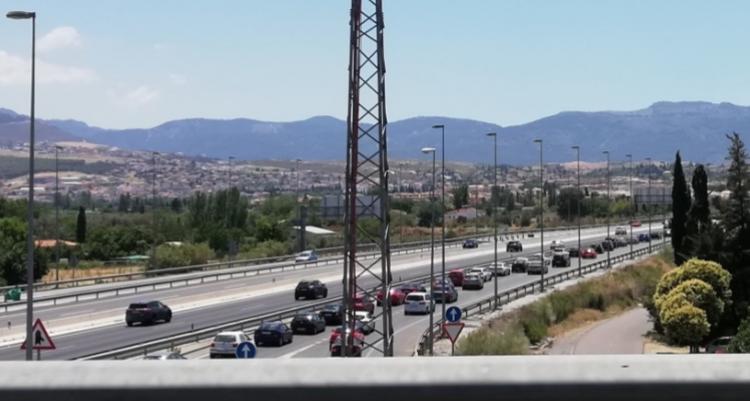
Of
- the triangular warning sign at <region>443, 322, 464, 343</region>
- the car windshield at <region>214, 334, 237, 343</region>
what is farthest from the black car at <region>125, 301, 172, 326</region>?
the triangular warning sign at <region>443, 322, 464, 343</region>

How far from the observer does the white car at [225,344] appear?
1238 inches

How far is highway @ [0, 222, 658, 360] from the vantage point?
3553 cm

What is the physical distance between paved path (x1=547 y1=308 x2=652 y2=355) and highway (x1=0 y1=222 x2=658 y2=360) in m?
5.87

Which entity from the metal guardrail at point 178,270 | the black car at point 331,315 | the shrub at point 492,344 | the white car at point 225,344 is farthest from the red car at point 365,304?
the metal guardrail at point 178,270

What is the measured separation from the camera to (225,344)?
31797mm

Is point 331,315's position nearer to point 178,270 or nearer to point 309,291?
point 309,291

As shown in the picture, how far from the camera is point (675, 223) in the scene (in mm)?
59750

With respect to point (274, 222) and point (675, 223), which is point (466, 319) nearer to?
point (675, 223)

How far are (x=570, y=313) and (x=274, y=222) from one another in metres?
55.6

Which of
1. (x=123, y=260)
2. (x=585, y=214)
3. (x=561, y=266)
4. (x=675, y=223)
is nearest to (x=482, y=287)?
(x=675, y=223)

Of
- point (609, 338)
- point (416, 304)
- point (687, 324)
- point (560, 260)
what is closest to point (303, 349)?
point (609, 338)

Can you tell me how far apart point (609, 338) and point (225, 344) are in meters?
17.4

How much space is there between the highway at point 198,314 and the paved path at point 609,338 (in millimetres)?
5870

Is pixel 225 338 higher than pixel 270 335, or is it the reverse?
pixel 225 338
